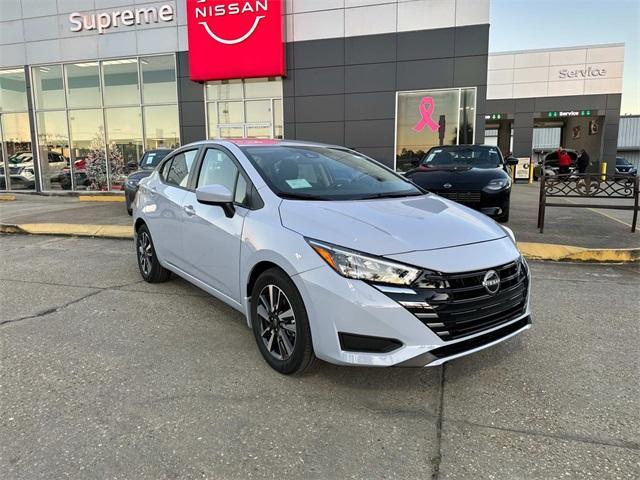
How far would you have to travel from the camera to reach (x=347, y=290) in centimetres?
272

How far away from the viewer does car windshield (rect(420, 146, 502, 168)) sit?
899 cm

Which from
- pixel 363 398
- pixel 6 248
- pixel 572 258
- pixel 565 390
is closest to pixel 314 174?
pixel 363 398

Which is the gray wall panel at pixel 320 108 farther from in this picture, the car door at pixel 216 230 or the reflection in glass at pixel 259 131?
the car door at pixel 216 230

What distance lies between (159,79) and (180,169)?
13.4m

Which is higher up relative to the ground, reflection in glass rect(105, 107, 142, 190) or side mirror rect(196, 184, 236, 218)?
reflection in glass rect(105, 107, 142, 190)

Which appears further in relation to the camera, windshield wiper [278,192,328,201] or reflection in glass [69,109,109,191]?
reflection in glass [69,109,109,191]

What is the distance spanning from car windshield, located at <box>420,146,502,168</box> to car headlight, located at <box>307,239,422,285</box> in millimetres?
6494

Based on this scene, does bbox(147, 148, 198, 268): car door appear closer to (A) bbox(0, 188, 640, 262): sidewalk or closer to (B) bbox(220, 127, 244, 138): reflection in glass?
(A) bbox(0, 188, 640, 262): sidewalk

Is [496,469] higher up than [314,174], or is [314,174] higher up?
[314,174]

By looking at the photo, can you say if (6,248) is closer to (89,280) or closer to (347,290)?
(89,280)

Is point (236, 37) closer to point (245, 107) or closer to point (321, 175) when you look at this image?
point (245, 107)

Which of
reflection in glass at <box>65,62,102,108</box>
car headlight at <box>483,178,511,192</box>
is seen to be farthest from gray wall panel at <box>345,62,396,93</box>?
reflection in glass at <box>65,62,102,108</box>

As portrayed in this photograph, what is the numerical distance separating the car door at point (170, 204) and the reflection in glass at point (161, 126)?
12.3 metres

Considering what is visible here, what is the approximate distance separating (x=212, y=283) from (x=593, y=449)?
2.93 m
